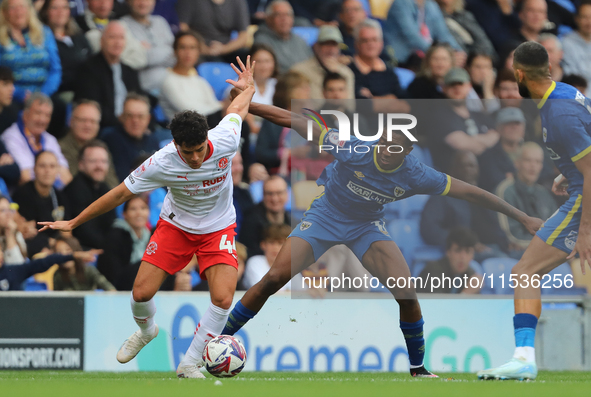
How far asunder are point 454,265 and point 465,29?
606 centimetres

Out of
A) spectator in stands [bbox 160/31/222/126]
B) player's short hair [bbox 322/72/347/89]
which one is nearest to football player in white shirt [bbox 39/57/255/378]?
spectator in stands [bbox 160/31/222/126]

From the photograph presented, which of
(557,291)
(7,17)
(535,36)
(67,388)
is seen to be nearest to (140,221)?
(7,17)

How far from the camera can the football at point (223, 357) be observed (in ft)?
21.6

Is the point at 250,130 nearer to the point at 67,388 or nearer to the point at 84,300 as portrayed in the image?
the point at 84,300

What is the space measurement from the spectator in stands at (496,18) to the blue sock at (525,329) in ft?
Result: 26.7

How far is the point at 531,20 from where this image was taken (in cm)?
1409

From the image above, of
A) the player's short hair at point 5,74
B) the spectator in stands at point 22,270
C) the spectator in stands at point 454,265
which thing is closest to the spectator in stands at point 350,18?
the spectator in stands at point 454,265

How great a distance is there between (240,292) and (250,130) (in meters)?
2.89

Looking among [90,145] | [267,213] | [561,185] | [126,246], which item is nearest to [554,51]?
[267,213]

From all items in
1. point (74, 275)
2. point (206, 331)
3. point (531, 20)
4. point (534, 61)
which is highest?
point (531, 20)

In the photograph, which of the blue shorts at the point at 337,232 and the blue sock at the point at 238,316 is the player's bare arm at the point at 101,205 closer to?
the blue sock at the point at 238,316

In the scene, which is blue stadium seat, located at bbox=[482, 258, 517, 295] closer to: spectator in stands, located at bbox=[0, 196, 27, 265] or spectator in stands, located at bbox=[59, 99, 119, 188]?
spectator in stands, located at bbox=[59, 99, 119, 188]

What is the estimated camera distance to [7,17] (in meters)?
10.6

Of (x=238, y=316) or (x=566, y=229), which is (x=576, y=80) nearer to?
(x=566, y=229)
